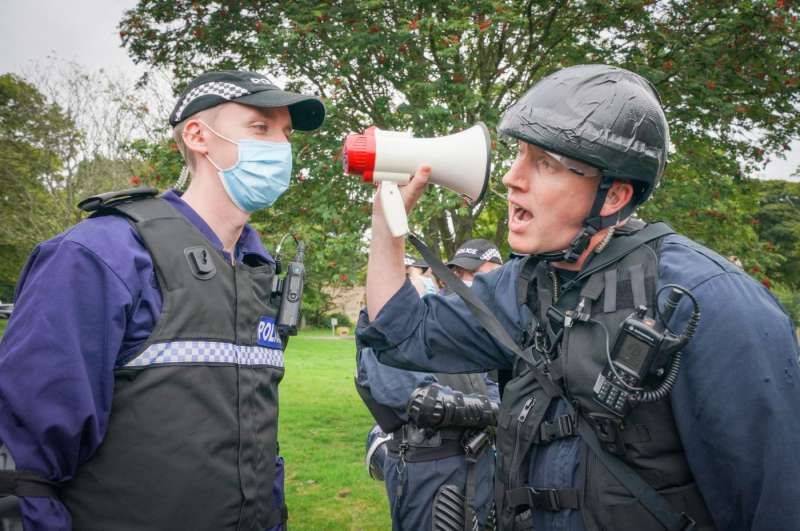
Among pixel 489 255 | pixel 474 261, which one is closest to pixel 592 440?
pixel 474 261

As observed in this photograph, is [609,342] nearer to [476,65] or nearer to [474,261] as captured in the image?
[474,261]

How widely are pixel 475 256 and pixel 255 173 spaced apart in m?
3.17

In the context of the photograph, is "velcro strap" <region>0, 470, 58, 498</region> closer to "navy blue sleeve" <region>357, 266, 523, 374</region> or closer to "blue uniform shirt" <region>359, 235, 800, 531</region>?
"navy blue sleeve" <region>357, 266, 523, 374</region>

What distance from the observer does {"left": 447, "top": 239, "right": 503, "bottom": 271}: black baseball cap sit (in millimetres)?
5902

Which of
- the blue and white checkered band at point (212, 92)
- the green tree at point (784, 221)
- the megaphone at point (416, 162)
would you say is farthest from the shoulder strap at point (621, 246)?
the green tree at point (784, 221)

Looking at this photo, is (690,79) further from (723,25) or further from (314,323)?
(314,323)

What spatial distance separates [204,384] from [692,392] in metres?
1.86

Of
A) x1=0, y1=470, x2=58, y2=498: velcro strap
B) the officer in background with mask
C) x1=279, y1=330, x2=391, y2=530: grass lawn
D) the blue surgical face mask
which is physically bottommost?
x1=279, y1=330, x2=391, y2=530: grass lawn

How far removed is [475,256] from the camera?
6.00 m

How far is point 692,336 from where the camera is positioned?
1.97 m

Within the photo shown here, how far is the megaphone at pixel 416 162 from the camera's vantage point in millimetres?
2518

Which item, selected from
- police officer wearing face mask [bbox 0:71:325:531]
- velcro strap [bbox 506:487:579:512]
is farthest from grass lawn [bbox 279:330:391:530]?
velcro strap [bbox 506:487:579:512]

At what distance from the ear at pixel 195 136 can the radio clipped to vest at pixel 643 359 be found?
2264 mm

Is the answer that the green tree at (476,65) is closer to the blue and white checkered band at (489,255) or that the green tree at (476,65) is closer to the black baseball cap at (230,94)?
the blue and white checkered band at (489,255)
